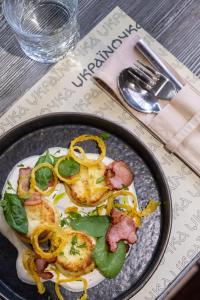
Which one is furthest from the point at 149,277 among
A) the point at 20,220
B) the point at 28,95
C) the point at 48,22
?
the point at 48,22

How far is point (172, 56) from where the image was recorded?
34.3 inches

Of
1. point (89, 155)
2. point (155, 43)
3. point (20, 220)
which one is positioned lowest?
point (20, 220)

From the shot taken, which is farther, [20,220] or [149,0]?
[149,0]

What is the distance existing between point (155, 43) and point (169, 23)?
0.16ft

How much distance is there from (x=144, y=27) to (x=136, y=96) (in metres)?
0.14

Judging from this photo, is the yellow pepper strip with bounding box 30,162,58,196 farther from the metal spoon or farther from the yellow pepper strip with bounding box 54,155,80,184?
the metal spoon

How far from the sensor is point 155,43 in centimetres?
88

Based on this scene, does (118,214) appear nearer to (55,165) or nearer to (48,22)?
(55,165)

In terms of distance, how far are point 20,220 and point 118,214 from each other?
14 centimetres

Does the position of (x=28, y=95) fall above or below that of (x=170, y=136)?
below

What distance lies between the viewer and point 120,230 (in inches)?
28.2

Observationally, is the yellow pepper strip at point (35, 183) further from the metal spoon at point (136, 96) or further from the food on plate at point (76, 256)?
the metal spoon at point (136, 96)

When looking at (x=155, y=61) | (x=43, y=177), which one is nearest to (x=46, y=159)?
(x=43, y=177)

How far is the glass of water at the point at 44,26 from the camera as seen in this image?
0.84m
